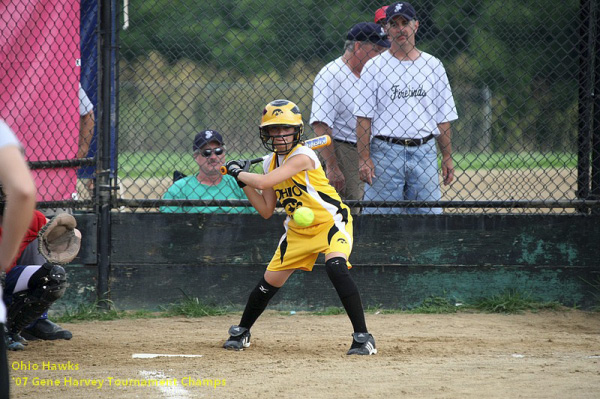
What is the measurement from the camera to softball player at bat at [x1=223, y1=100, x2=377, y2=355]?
463cm

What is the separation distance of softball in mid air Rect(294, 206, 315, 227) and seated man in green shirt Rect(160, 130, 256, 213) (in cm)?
142

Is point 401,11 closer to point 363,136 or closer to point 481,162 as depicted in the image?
point 363,136

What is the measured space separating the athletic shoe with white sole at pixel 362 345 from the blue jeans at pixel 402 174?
5.50ft

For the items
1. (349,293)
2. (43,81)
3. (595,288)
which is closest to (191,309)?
(349,293)

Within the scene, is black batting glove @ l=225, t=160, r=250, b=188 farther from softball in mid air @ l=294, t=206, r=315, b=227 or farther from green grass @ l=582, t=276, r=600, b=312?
green grass @ l=582, t=276, r=600, b=312

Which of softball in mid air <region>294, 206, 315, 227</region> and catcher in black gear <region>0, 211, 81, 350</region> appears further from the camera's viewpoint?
softball in mid air <region>294, 206, 315, 227</region>

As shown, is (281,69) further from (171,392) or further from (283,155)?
(171,392)

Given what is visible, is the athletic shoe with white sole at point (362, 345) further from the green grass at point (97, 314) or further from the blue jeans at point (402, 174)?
the green grass at point (97, 314)

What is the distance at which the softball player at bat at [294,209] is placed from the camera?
463 cm

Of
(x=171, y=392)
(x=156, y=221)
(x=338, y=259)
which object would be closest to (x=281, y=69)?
(x=156, y=221)

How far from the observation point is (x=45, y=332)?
501cm

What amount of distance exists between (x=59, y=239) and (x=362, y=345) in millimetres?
Result: 1873

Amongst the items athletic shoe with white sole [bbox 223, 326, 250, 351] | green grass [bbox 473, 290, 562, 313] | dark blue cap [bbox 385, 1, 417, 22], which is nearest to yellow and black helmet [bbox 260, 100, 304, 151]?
athletic shoe with white sole [bbox 223, 326, 250, 351]

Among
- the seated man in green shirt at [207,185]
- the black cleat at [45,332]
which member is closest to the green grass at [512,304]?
the seated man in green shirt at [207,185]
